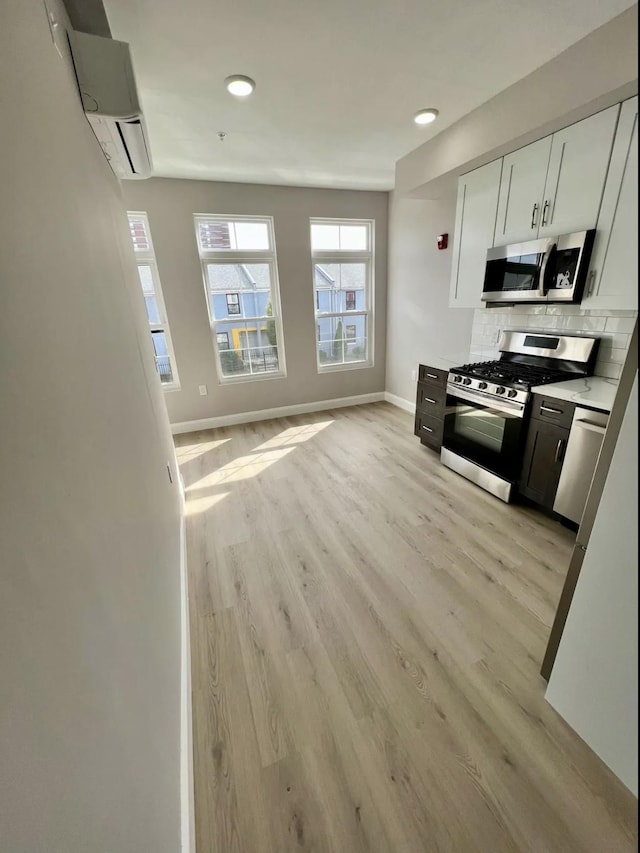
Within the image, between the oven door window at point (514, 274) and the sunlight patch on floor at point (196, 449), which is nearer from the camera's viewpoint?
the oven door window at point (514, 274)

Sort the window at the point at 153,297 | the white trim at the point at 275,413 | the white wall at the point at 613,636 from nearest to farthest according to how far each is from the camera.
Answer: the white wall at the point at 613,636
the window at the point at 153,297
the white trim at the point at 275,413

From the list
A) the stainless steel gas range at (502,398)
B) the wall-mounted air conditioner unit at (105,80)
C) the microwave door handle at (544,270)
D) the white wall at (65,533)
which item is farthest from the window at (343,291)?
the white wall at (65,533)

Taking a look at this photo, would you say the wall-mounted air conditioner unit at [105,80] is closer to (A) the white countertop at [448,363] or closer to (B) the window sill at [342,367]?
(A) the white countertop at [448,363]

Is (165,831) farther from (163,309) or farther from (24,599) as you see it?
(163,309)

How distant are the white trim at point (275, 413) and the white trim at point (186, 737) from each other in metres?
2.48

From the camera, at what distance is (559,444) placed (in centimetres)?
218

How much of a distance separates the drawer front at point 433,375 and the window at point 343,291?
155 cm

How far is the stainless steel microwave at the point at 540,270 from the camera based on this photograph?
6.88 feet

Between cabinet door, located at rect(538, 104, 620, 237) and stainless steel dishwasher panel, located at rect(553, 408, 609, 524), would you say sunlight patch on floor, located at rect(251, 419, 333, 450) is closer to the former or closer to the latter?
stainless steel dishwasher panel, located at rect(553, 408, 609, 524)

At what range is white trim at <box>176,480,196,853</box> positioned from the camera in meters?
1.03

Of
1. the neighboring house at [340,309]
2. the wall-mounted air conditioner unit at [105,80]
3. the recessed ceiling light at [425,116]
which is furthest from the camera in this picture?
the neighboring house at [340,309]

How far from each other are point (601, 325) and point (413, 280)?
2.10m

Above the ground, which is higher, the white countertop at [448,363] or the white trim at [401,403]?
the white countertop at [448,363]

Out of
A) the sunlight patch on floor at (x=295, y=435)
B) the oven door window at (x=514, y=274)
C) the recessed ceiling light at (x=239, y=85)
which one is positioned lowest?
the sunlight patch on floor at (x=295, y=435)
